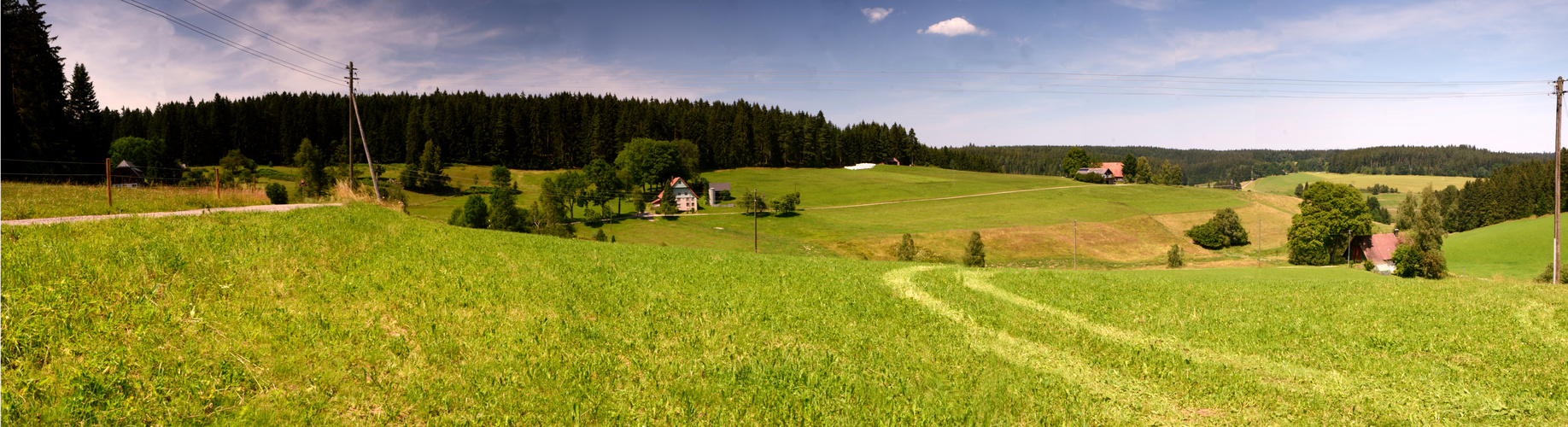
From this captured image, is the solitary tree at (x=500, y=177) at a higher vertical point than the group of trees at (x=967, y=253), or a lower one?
higher

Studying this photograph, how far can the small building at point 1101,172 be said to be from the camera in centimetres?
14616

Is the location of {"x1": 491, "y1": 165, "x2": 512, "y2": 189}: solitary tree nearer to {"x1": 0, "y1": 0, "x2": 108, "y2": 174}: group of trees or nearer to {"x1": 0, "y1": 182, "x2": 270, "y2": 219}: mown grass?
{"x1": 0, "y1": 0, "x2": 108, "y2": 174}: group of trees

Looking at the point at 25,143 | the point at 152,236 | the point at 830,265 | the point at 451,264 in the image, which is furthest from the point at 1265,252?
the point at 25,143

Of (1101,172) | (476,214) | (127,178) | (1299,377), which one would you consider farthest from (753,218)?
(1101,172)

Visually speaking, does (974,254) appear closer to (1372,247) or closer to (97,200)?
(1372,247)

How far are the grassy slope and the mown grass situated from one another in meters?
88.8

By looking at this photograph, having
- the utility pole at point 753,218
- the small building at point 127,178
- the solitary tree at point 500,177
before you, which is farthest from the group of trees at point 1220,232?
the solitary tree at point 500,177

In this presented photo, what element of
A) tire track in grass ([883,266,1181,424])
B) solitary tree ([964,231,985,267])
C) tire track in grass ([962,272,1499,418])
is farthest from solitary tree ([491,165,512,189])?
tire track in grass ([962,272,1499,418])

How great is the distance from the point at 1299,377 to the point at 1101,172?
157703mm

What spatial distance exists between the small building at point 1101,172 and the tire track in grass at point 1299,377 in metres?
146

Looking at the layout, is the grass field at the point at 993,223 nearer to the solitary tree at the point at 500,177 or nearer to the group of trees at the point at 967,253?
the group of trees at the point at 967,253

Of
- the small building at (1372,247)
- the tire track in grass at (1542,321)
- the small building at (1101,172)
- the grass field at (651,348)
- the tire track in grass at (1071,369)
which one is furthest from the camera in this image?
the small building at (1101,172)

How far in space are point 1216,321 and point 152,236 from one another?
19821 millimetres

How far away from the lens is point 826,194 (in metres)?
105
